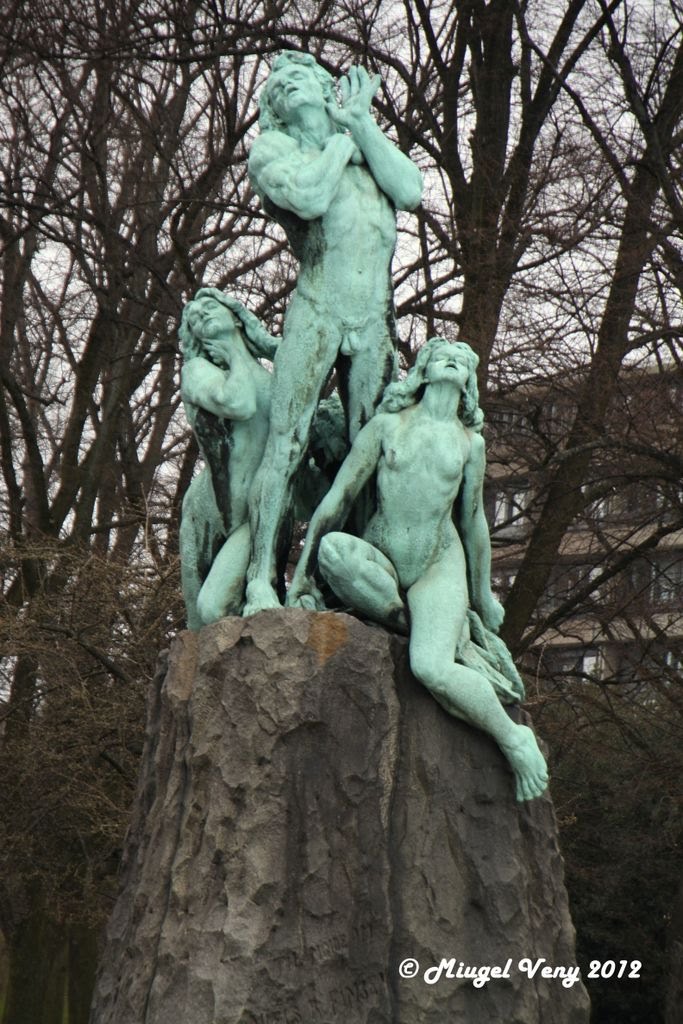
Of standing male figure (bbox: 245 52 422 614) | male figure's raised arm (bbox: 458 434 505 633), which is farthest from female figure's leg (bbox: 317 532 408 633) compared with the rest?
male figure's raised arm (bbox: 458 434 505 633)

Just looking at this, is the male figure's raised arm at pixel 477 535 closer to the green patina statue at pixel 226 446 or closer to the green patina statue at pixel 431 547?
the green patina statue at pixel 431 547

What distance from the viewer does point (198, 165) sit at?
14.7m

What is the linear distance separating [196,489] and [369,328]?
0.93 m

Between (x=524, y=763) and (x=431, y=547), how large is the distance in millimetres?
855

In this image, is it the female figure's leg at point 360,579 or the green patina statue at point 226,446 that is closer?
the female figure's leg at point 360,579

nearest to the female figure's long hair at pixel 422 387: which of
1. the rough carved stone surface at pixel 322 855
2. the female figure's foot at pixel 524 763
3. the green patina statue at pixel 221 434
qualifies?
the green patina statue at pixel 221 434

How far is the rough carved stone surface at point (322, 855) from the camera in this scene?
529cm

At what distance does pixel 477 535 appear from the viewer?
627 centimetres

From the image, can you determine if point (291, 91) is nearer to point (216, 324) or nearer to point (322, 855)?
point (216, 324)

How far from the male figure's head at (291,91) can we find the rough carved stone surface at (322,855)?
2.06 meters

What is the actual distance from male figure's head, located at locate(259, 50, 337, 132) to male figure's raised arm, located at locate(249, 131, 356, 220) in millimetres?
103

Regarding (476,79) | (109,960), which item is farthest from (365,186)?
(476,79)

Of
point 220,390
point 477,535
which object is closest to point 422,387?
point 477,535

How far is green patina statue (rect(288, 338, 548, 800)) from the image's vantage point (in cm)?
572
